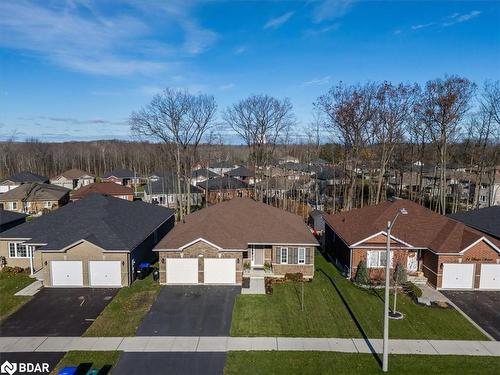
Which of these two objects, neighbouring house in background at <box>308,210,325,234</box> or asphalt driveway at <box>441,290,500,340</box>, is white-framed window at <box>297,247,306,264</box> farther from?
neighbouring house in background at <box>308,210,325,234</box>

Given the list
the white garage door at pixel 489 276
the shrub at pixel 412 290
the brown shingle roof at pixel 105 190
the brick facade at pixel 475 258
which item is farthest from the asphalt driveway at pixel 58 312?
the brown shingle roof at pixel 105 190

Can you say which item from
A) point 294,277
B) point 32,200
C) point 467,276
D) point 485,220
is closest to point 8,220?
point 32,200

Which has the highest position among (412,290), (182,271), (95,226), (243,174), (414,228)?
(243,174)

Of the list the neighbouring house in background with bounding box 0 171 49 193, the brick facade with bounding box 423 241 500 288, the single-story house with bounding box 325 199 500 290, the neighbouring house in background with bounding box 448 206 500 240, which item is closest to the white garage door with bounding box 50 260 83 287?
the single-story house with bounding box 325 199 500 290

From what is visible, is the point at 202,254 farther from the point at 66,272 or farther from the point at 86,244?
the point at 66,272

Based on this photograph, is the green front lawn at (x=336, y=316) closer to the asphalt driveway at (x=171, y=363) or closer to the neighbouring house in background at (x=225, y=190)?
the asphalt driveway at (x=171, y=363)

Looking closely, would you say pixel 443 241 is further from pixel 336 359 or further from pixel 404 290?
pixel 336 359

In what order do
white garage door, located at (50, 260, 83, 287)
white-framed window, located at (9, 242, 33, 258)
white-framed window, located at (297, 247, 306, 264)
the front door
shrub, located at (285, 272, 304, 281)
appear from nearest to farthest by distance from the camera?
white garage door, located at (50, 260, 83, 287)
shrub, located at (285, 272, 304, 281)
white-framed window, located at (297, 247, 306, 264)
white-framed window, located at (9, 242, 33, 258)
the front door
